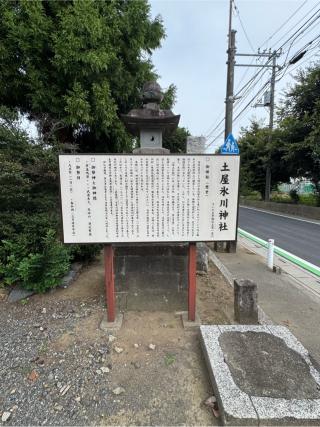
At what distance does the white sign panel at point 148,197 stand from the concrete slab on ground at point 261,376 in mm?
1074

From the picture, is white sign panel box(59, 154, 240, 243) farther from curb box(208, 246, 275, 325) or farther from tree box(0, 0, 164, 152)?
tree box(0, 0, 164, 152)

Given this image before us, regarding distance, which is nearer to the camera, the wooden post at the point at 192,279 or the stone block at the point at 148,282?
the wooden post at the point at 192,279

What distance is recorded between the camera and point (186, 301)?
3.39 meters

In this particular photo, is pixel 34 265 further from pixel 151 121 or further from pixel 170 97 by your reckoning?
pixel 170 97

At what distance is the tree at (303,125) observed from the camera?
12.9m

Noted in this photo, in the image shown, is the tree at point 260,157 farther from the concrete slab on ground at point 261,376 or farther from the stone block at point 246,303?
the concrete slab on ground at point 261,376

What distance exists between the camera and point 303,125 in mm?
13852

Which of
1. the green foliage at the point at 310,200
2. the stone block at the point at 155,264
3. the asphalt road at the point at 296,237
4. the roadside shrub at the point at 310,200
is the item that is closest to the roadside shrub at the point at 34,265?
the stone block at the point at 155,264

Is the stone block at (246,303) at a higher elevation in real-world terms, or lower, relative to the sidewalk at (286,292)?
higher

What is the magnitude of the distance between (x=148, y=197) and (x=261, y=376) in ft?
6.38

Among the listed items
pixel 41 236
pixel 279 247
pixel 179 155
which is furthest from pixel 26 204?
pixel 279 247

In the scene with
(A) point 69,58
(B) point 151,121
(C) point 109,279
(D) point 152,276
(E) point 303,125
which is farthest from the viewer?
(E) point 303,125

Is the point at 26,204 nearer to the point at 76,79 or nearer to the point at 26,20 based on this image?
the point at 76,79

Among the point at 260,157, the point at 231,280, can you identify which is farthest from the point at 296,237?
the point at 260,157
